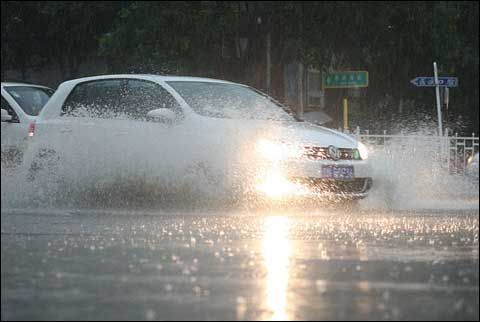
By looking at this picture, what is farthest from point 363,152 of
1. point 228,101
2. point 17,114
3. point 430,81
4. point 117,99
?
point 430,81

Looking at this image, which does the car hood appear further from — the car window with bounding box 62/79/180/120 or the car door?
the car door

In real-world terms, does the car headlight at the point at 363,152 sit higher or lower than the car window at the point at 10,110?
lower

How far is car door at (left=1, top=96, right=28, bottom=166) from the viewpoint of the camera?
15156mm

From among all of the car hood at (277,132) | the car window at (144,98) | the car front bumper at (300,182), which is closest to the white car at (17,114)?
the car window at (144,98)

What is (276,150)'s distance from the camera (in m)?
13.6

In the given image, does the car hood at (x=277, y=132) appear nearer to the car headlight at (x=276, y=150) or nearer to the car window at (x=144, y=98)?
the car headlight at (x=276, y=150)

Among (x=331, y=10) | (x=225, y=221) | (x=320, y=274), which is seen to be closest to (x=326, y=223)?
(x=225, y=221)

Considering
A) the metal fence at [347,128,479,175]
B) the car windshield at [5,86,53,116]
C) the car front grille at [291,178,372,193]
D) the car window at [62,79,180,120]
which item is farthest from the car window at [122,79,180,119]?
the metal fence at [347,128,479,175]

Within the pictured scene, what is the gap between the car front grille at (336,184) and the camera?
13.6 meters

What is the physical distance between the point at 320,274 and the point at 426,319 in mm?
1668

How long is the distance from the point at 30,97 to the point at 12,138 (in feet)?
10.2

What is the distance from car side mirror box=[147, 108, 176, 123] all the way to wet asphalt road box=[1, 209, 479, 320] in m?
2.16

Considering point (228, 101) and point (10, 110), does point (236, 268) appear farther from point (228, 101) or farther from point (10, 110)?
point (10, 110)

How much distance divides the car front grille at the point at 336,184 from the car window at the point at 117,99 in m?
1.78
